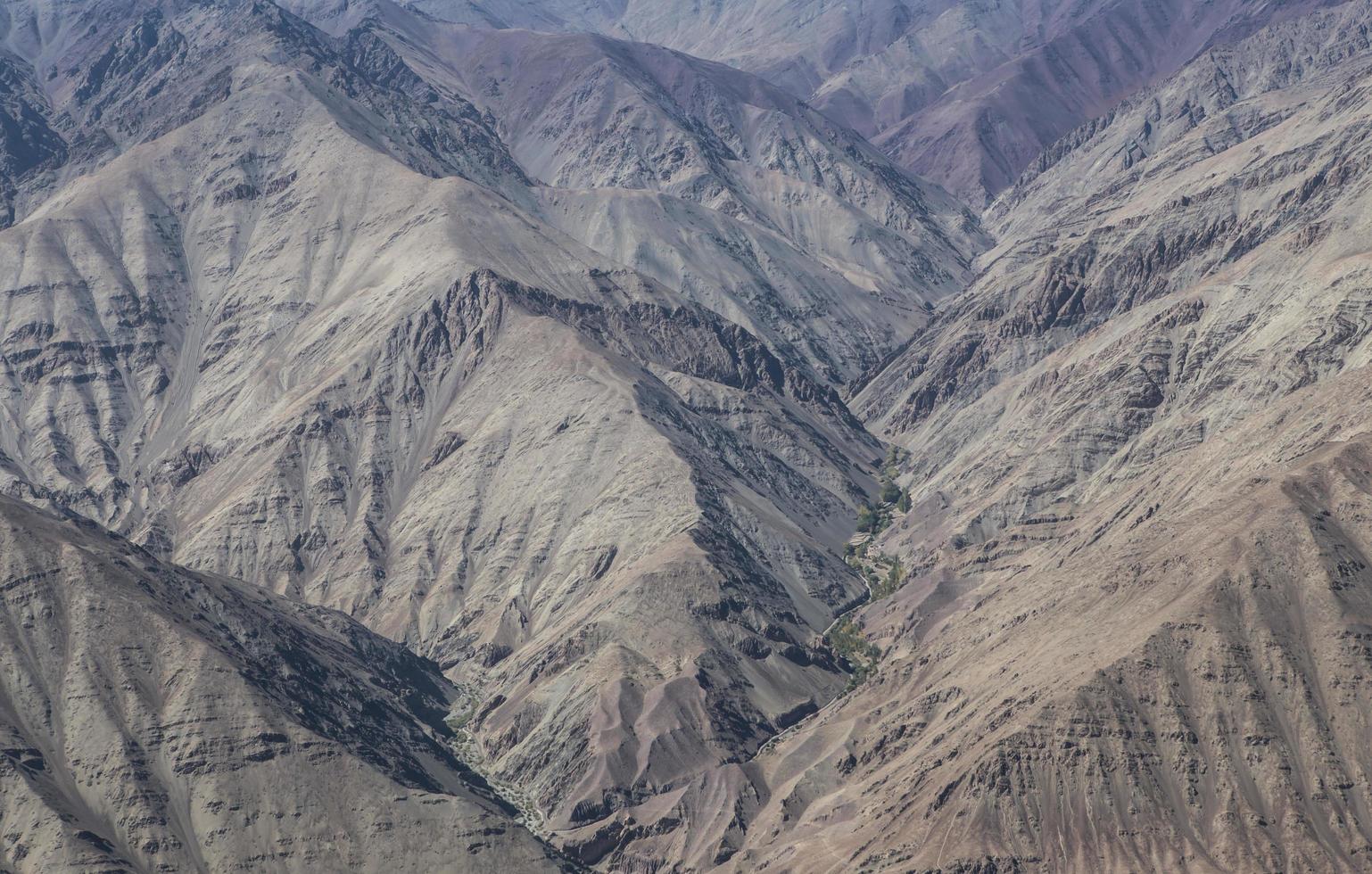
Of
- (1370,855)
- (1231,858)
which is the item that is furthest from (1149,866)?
(1370,855)

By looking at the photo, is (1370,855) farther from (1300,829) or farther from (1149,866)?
(1149,866)

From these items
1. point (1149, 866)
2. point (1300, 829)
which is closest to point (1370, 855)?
point (1300, 829)

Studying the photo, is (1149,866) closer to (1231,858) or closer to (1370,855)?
(1231,858)
